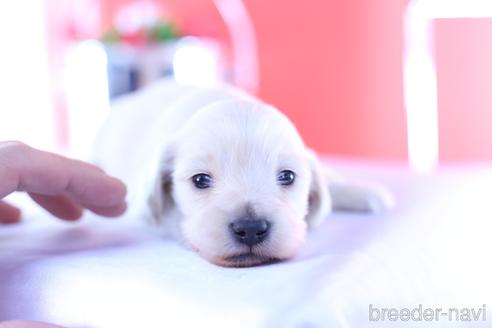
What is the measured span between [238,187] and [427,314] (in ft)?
1.23

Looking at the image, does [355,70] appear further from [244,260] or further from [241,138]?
[244,260]

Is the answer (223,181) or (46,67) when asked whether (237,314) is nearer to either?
(223,181)

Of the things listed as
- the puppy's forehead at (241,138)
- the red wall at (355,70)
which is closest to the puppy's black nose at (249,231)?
the puppy's forehead at (241,138)

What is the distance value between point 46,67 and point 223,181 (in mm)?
3560

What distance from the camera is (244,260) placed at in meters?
1.06

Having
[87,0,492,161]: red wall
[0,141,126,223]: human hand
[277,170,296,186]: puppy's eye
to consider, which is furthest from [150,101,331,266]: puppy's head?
[87,0,492,161]: red wall

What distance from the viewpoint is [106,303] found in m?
0.92

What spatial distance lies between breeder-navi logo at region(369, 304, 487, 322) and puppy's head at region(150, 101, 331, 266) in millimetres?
217

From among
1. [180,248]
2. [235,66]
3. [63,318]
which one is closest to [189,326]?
[63,318]

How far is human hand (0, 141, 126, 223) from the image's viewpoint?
1.04 m

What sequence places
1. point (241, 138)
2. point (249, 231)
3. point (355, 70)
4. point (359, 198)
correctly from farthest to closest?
point (355, 70) < point (359, 198) < point (241, 138) < point (249, 231)

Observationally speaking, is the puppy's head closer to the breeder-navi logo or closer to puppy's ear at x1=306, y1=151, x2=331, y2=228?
puppy's ear at x1=306, y1=151, x2=331, y2=228

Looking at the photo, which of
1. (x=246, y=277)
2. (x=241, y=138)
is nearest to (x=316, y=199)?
(x=241, y=138)

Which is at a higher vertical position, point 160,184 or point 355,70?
point 160,184
